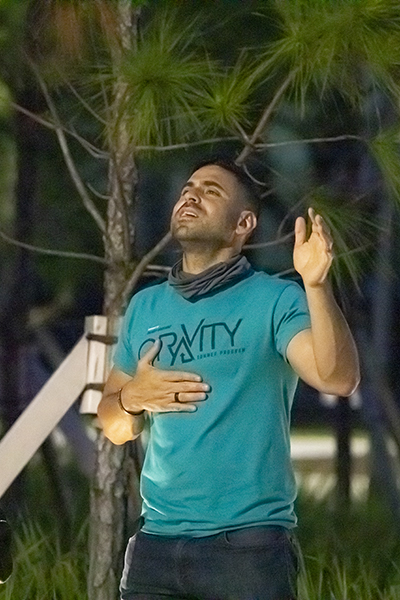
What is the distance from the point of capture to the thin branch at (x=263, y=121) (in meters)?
2.33

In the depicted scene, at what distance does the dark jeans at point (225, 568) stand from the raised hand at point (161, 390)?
0.27 metres

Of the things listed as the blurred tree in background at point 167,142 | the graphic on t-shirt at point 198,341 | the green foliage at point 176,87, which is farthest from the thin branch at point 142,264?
the graphic on t-shirt at point 198,341

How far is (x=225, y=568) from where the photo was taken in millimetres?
1741

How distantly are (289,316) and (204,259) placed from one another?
0.88 feet

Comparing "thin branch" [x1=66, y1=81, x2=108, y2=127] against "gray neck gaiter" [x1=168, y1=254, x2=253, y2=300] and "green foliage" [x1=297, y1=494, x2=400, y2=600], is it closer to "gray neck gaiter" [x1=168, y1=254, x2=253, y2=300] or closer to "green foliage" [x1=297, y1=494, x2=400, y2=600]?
"gray neck gaiter" [x1=168, y1=254, x2=253, y2=300]

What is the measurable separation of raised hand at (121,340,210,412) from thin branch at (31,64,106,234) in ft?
2.20

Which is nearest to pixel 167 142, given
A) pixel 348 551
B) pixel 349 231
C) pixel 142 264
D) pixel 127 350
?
pixel 142 264

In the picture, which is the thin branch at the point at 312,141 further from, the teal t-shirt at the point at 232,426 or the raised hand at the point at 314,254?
the raised hand at the point at 314,254

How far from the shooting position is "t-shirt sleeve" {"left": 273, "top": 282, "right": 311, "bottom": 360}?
1.77 metres

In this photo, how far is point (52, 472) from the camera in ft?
7.95

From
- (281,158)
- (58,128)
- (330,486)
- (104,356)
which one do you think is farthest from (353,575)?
(58,128)

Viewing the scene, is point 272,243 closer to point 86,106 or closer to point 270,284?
point 270,284

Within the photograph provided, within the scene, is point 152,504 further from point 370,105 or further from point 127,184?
point 370,105

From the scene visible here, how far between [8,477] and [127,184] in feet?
2.75
